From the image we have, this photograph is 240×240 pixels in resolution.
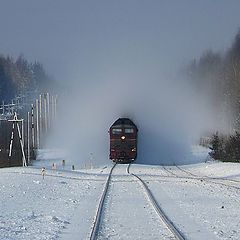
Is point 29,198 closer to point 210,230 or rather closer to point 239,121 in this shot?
point 210,230

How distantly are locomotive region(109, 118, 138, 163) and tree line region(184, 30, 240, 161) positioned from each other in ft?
25.7

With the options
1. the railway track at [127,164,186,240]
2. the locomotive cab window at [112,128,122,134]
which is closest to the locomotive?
the locomotive cab window at [112,128,122,134]

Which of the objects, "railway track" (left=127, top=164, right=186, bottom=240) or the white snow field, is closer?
"railway track" (left=127, top=164, right=186, bottom=240)

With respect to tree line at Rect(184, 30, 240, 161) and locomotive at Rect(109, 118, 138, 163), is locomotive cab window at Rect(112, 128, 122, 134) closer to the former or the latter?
locomotive at Rect(109, 118, 138, 163)

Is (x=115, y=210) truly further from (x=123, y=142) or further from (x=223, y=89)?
(x=223, y=89)

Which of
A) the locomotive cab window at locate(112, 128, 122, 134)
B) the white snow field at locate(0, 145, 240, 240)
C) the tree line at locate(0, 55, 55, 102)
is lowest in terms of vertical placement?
the white snow field at locate(0, 145, 240, 240)

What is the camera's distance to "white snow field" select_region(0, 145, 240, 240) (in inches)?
518

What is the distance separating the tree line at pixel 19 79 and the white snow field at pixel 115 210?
9912cm

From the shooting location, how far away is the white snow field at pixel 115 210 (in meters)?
13.1

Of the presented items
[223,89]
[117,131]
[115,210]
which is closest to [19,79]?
[223,89]

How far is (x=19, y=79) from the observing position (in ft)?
488

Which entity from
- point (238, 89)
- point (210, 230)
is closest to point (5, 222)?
point (210, 230)

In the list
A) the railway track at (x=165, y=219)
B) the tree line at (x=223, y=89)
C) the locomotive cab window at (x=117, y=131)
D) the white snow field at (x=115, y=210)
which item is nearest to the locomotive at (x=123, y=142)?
the locomotive cab window at (x=117, y=131)

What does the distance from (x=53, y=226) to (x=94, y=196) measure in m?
8.44
